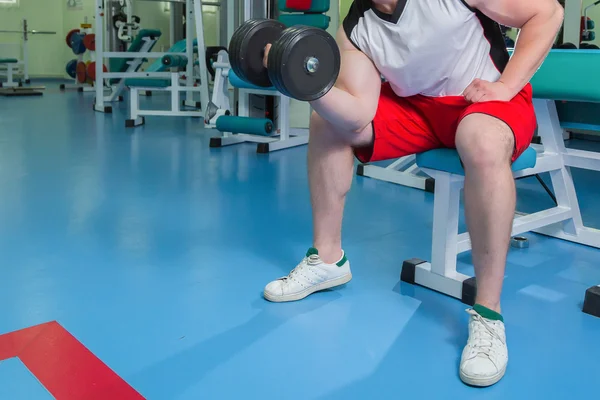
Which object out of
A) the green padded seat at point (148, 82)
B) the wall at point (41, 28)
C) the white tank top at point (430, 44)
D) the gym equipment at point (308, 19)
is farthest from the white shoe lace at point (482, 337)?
the wall at point (41, 28)

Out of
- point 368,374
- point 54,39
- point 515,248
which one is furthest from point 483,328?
point 54,39

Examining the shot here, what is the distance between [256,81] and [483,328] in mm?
772

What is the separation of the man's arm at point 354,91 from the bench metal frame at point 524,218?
274mm

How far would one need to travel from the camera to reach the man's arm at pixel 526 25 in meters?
1.50

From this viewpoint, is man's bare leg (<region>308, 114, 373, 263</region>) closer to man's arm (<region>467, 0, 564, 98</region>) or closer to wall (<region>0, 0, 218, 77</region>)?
Result: man's arm (<region>467, 0, 564, 98</region>)

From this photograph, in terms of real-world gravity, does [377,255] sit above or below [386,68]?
below

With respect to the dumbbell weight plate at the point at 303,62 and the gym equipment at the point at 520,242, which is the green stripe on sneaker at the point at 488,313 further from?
the gym equipment at the point at 520,242

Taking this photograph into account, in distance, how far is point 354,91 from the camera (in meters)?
1.61

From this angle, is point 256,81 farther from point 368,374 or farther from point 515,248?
point 515,248

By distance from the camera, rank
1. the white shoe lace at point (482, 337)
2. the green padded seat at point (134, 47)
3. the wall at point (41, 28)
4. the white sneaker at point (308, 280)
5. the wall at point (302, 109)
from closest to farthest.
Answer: the white shoe lace at point (482, 337)
the white sneaker at point (308, 280)
the wall at point (302, 109)
the green padded seat at point (134, 47)
the wall at point (41, 28)

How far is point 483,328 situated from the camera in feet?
4.67

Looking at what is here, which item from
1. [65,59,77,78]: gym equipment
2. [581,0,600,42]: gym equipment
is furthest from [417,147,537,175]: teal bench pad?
[65,59,77,78]: gym equipment

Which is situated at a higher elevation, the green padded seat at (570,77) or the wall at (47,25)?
the wall at (47,25)

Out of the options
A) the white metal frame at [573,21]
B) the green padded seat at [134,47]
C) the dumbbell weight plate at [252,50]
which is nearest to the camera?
the dumbbell weight plate at [252,50]
